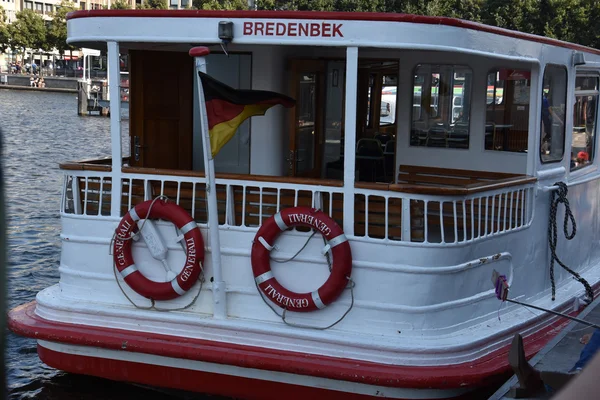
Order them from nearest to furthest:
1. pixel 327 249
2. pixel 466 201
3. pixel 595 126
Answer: pixel 327 249 < pixel 466 201 < pixel 595 126

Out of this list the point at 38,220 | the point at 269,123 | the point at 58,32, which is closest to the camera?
the point at 269,123

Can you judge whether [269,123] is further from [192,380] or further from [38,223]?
[38,223]

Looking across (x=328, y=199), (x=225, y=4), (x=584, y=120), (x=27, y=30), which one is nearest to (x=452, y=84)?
(x=584, y=120)

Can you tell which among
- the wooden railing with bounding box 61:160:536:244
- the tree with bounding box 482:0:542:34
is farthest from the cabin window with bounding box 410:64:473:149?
the tree with bounding box 482:0:542:34

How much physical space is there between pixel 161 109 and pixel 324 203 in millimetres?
2287

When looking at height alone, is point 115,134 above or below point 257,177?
above

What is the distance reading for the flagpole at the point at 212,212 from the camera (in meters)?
5.74

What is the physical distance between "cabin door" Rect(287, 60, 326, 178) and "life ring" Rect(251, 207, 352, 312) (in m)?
1.91

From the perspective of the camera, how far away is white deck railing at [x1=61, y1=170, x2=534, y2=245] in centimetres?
579

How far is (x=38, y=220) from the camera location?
15.2m

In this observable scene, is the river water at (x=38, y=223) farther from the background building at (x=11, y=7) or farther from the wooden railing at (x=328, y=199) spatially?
the background building at (x=11, y=7)

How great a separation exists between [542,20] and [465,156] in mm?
39690

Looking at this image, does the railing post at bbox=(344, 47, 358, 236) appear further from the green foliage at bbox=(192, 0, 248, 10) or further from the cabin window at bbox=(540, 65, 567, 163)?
the green foliage at bbox=(192, 0, 248, 10)

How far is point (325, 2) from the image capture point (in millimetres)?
43938
